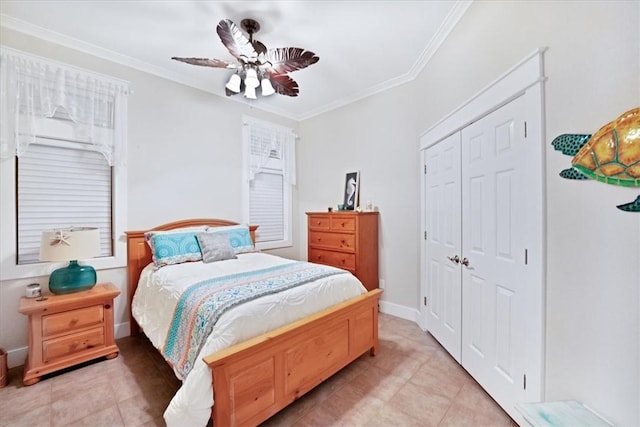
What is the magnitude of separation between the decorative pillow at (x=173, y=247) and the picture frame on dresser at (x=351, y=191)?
198 cm

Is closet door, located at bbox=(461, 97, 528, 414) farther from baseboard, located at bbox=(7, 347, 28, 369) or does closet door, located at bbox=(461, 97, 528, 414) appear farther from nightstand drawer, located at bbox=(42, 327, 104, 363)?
baseboard, located at bbox=(7, 347, 28, 369)

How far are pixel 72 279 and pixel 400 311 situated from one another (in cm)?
331

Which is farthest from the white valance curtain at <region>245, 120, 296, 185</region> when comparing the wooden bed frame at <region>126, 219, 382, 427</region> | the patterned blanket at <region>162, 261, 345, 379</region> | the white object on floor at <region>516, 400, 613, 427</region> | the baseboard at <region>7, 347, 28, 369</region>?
the white object on floor at <region>516, 400, 613, 427</region>

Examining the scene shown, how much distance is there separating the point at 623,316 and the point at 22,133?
4.03 meters

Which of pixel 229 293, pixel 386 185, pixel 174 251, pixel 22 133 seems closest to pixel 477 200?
pixel 386 185

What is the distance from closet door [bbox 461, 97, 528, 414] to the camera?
1.54 m

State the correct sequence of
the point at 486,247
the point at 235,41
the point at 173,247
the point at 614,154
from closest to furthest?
1. the point at 614,154
2. the point at 486,247
3. the point at 235,41
4. the point at 173,247

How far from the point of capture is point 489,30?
1.81 metres

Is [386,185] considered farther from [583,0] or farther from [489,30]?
[583,0]

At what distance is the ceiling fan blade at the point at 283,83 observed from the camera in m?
2.39

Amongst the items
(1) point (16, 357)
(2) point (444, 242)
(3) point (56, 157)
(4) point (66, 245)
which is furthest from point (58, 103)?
(2) point (444, 242)

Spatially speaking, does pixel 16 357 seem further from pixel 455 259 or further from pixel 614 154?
pixel 614 154

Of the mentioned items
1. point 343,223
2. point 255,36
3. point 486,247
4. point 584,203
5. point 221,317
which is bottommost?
point 221,317

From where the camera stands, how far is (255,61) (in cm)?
226
